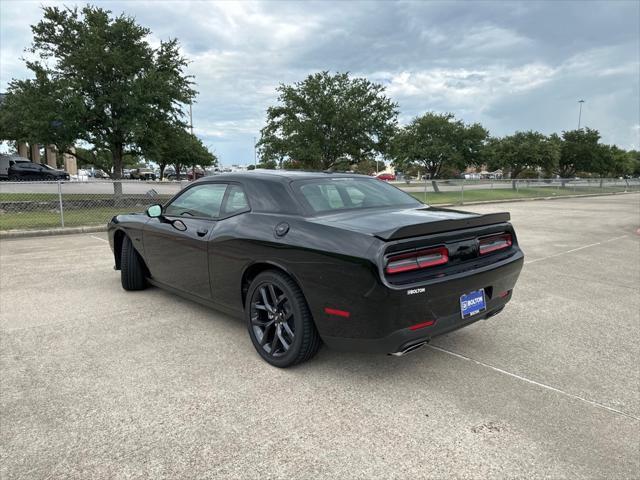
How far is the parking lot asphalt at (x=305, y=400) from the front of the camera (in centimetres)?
231

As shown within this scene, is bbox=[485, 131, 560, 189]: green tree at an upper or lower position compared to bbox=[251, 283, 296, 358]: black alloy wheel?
upper

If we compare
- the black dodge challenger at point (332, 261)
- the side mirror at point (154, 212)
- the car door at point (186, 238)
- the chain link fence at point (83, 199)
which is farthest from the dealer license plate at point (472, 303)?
the chain link fence at point (83, 199)

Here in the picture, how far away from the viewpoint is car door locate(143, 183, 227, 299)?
13.3ft

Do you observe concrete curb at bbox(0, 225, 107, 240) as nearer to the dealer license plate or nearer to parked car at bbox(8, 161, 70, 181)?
the dealer license plate

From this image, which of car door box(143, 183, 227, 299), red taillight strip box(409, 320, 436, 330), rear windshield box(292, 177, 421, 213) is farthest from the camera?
car door box(143, 183, 227, 299)

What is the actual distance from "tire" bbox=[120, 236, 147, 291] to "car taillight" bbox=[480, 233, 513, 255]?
379 cm

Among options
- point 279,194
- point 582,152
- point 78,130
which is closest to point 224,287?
point 279,194

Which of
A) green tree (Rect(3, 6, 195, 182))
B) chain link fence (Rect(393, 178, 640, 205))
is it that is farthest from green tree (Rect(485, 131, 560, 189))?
green tree (Rect(3, 6, 195, 182))

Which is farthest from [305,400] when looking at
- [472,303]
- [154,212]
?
[154,212]

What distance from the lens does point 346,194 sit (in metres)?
3.82

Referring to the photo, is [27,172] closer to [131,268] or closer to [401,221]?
[131,268]

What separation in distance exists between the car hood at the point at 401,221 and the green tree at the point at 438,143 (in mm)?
23750

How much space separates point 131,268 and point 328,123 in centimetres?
1873

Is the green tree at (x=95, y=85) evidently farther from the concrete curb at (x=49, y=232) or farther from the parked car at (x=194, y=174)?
the parked car at (x=194, y=174)
